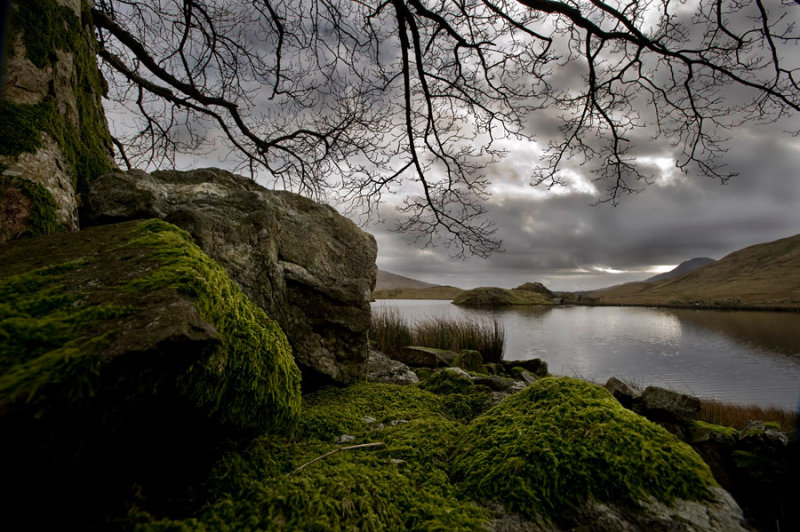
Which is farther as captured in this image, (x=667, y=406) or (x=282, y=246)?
(x=667, y=406)

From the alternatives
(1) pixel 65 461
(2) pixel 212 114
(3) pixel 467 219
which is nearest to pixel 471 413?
(1) pixel 65 461

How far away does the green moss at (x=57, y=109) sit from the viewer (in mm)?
2045

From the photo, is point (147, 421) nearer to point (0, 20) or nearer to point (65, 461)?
point (65, 461)

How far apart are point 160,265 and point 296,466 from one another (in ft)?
Result: 3.45

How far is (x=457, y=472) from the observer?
1598mm

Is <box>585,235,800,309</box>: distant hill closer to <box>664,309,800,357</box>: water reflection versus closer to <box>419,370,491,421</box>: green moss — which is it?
<box>664,309,800,357</box>: water reflection

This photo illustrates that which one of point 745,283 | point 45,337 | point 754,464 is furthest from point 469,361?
point 745,283

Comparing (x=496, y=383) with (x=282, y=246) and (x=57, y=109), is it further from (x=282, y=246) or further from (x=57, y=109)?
(x=57, y=109)

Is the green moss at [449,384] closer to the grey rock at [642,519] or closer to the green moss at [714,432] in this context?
the grey rock at [642,519]

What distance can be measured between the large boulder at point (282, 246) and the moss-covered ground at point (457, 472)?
1.33 metres

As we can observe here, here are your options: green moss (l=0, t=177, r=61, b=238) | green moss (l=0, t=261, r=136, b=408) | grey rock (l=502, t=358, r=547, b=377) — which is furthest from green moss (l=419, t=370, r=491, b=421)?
grey rock (l=502, t=358, r=547, b=377)

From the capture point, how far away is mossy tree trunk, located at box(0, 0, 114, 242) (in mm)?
1896

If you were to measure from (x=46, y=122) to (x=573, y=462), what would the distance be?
3.74m

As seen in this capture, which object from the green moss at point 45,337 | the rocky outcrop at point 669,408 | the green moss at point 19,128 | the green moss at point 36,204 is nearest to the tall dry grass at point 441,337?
the rocky outcrop at point 669,408
